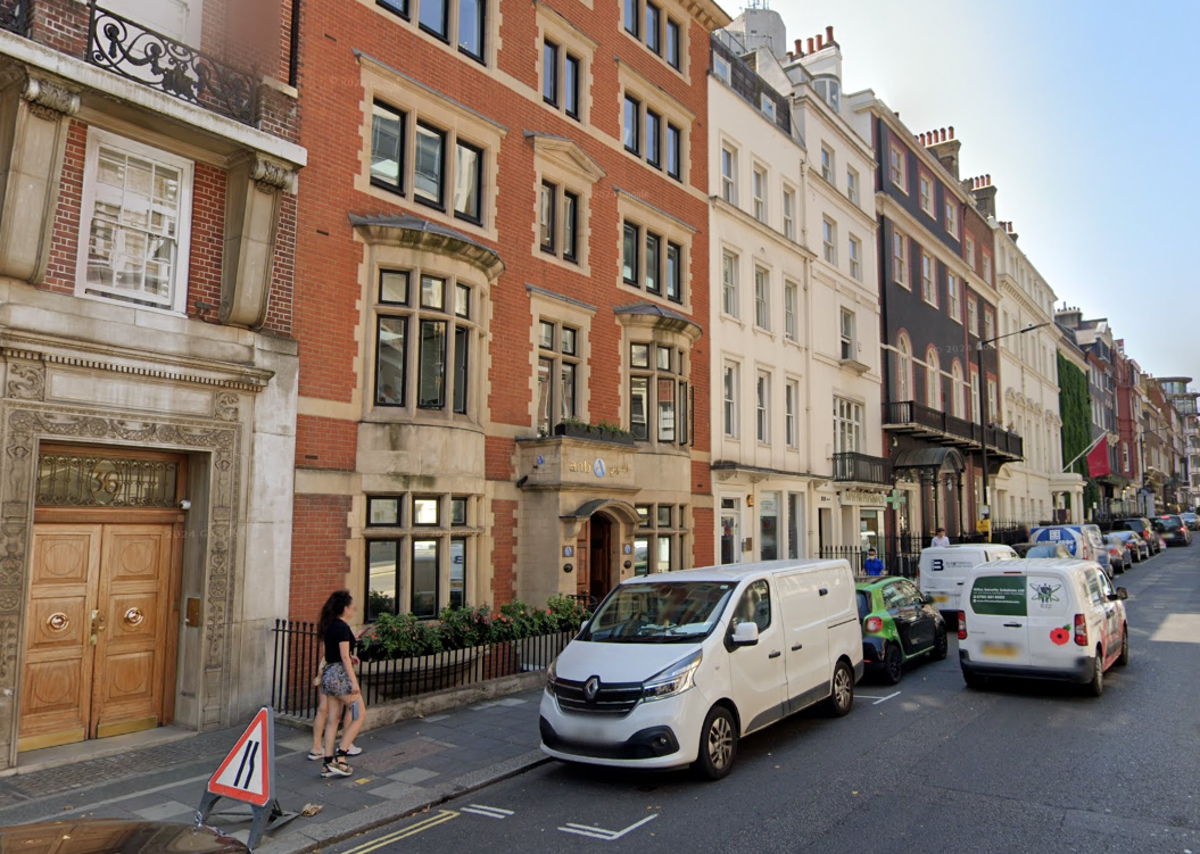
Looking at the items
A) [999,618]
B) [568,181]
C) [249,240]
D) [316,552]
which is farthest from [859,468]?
[249,240]

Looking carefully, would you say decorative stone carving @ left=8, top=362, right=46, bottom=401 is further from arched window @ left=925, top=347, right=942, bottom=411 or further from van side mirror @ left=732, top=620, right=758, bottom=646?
arched window @ left=925, top=347, right=942, bottom=411

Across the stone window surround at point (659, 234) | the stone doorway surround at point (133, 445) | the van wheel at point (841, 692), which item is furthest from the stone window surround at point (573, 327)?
the van wheel at point (841, 692)

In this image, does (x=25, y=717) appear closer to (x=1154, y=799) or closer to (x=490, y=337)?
(x=490, y=337)

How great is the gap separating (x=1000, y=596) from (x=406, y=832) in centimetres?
858

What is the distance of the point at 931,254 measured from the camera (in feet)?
118

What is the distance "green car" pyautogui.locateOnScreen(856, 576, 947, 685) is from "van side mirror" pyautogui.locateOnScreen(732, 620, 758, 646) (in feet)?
15.3

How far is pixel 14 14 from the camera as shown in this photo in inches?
349

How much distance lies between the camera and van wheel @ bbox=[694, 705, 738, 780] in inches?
306

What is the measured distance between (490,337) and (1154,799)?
1131cm

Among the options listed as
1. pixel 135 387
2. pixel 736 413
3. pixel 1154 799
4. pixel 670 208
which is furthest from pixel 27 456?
pixel 736 413

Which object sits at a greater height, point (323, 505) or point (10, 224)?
point (10, 224)

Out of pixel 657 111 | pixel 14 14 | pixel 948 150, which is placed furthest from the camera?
Result: pixel 948 150

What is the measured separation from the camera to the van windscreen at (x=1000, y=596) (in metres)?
11.3

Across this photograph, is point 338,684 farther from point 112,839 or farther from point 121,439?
point 112,839
